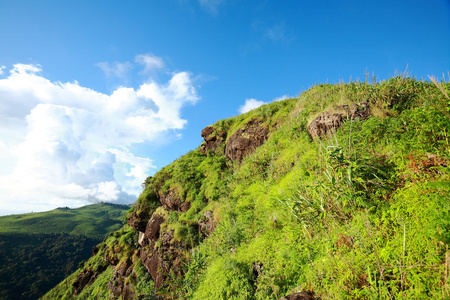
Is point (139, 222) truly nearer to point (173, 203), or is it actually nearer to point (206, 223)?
point (173, 203)

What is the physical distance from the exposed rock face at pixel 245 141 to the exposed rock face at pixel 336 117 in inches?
199

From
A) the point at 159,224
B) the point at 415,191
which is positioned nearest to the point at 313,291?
the point at 415,191

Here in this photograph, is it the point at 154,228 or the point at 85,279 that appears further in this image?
the point at 85,279

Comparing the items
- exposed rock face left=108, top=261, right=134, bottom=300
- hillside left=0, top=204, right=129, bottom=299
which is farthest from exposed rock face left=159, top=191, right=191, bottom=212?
hillside left=0, top=204, right=129, bottom=299

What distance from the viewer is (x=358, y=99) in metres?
7.10

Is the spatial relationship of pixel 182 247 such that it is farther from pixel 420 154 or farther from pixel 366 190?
pixel 420 154

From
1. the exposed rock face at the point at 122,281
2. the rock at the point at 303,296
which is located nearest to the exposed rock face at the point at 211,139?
the rock at the point at 303,296

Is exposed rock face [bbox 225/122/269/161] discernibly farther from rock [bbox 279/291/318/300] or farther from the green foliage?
rock [bbox 279/291/318/300]

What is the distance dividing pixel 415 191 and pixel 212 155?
14557 millimetres

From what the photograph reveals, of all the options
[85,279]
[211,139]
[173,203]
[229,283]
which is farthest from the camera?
[85,279]

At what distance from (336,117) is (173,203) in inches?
490

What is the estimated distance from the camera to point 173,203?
1480 centimetres

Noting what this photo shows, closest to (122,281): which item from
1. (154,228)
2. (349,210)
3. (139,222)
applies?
(139,222)

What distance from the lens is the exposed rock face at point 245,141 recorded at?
12.9 m
